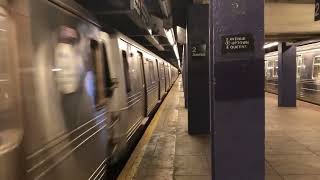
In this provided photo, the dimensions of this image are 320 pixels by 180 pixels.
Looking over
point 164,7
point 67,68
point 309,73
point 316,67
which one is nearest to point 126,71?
point 164,7

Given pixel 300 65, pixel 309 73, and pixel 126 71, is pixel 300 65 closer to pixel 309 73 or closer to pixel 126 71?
pixel 309 73

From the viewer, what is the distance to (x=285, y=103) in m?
16.4

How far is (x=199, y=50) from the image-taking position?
1005 centimetres

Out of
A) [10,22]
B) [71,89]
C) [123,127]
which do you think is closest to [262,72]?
[71,89]

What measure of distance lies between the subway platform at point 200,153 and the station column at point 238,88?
228cm

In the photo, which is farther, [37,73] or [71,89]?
[71,89]

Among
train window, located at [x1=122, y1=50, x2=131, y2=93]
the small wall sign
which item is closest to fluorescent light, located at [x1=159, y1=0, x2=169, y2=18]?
the small wall sign

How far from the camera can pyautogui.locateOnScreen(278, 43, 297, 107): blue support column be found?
1625 cm

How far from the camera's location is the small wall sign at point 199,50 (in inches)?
394

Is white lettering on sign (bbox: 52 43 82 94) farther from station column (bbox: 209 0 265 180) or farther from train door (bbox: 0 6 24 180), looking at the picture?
station column (bbox: 209 0 265 180)

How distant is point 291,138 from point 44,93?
7.24 meters

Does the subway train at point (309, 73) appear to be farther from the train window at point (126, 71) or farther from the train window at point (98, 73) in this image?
the train window at point (98, 73)

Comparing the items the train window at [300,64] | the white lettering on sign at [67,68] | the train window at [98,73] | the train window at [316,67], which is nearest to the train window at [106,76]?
the train window at [98,73]

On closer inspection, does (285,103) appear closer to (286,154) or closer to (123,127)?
(286,154)
